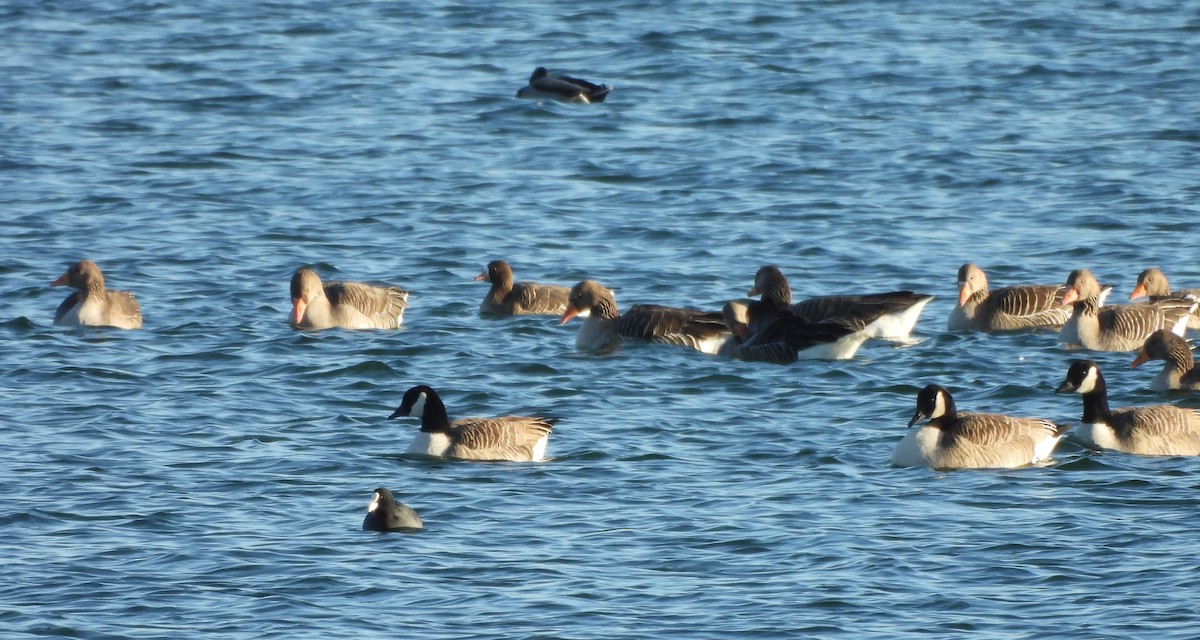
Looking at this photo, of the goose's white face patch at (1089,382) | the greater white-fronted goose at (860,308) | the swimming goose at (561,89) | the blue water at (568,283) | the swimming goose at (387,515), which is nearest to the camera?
the blue water at (568,283)

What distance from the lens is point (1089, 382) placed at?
1334 cm

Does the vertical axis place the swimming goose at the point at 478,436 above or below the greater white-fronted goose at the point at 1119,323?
below

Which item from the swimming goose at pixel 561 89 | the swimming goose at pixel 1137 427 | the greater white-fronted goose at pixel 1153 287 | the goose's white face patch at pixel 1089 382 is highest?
the swimming goose at pixel 561 89

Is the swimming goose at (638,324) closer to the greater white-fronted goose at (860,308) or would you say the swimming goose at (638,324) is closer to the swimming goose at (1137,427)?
the greater white-fronted goose at (860,308)

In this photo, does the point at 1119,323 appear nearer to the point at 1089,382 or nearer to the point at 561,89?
the point at 1089,382

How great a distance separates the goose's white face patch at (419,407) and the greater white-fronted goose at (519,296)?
4.74 m

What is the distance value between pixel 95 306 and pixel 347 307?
2.22 metres

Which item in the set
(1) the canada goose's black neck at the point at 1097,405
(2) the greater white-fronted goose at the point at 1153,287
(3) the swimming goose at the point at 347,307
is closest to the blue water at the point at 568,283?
(3) the swimming goose at the point at 347,307

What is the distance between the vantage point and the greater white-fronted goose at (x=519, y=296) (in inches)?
707

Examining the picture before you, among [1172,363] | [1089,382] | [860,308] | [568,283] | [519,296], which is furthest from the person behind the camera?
[568,283]

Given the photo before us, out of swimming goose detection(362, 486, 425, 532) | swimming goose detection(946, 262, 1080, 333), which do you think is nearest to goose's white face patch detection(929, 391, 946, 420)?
swimming goose detection(362, 486, 425, 532)

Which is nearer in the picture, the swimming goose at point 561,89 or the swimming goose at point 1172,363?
the swimming goose at point 1172,363

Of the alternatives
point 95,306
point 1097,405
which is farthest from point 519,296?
point 1097,405

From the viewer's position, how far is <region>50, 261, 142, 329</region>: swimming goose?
16891 mm
